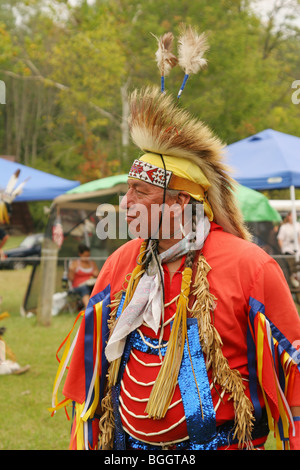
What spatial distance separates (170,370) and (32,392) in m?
3.94

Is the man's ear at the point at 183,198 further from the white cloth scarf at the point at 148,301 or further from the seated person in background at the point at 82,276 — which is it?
the seated person in background at the point at 82,276

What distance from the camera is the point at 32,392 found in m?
5.49

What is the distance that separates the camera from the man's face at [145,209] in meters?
2.06

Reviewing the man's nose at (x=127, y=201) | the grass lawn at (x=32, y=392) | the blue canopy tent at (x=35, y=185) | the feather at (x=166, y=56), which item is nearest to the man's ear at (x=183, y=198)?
the man's nose at (x=127, y=201)

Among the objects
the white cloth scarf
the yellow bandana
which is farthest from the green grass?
the yellow bandana

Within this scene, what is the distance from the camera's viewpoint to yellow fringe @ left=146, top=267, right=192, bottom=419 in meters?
1.88

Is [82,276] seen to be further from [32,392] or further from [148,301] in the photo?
[148,301]

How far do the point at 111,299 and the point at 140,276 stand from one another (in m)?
0.15

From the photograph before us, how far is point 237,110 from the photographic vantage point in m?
14.9

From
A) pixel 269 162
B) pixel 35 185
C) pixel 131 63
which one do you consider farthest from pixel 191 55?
pixel 131 63

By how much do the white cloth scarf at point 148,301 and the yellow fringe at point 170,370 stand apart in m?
0.08

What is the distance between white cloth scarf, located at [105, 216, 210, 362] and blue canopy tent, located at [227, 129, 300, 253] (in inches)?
224

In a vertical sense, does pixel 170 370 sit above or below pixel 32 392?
above

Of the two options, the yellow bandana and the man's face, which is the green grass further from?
the yellow bandana
